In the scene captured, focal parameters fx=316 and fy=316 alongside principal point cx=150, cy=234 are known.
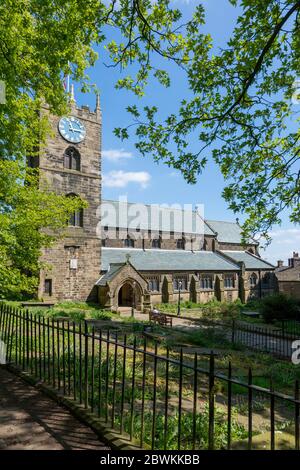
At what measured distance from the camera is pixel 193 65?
330 inches

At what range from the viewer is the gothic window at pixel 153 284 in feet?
111

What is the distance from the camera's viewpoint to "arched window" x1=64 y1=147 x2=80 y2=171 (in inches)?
1070

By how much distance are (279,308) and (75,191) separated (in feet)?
64.7

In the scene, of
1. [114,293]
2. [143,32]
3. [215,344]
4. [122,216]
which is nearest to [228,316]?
[114,293]

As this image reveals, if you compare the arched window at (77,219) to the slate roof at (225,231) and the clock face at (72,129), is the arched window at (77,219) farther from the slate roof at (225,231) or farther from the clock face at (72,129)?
the slate roof at (225,231)

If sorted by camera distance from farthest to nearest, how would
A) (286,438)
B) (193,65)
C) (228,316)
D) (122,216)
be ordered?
(122,216), (228,316), (193,65), (286,438)

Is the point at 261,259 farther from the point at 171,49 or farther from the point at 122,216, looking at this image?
the point at 171,49

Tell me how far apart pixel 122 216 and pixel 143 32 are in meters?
31.9

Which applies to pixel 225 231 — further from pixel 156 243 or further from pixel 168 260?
pixel 168 260

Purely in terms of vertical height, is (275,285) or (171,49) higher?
(171,49)

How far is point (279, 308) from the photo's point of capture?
25953 millimetres

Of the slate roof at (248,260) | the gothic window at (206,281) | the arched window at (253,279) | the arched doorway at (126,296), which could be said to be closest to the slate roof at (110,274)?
the arched doorway at (126,296)

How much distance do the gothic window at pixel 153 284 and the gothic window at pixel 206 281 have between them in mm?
6583

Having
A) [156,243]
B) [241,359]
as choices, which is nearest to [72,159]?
[156,243]
